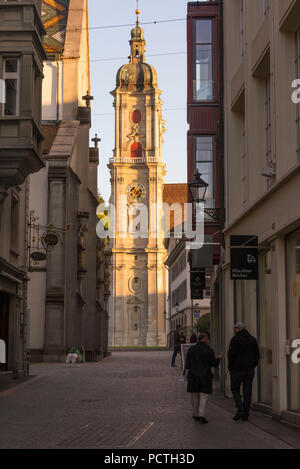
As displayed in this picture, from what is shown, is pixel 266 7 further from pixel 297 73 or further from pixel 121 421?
pixel 121 421

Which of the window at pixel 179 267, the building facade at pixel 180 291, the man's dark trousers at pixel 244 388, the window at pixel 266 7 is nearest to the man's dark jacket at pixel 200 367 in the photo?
the man's dark trousers at pixel 244 388

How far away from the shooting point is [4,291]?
75.7 ft

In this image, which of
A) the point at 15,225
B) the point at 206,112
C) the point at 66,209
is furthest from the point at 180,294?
the point at 206,112

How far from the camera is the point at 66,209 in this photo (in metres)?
40.2

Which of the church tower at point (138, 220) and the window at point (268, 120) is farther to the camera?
the church tower at point (138, 220)

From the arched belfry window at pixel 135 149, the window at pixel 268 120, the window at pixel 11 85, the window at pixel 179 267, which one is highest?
the arched belfry window at pixel 135 149

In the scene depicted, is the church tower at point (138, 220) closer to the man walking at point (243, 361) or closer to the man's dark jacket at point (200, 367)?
the man's dark jacket at point (200, 367)

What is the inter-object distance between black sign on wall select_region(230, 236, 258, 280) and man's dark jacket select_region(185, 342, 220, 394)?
2.01 m

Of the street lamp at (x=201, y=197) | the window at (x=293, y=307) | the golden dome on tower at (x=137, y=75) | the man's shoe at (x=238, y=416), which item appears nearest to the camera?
the window at (x=293, y=307)

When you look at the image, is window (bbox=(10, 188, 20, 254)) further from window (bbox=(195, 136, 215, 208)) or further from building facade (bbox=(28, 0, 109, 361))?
window (bbox=(195, 136, 215, 208))

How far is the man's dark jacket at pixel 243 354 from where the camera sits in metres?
14.4
